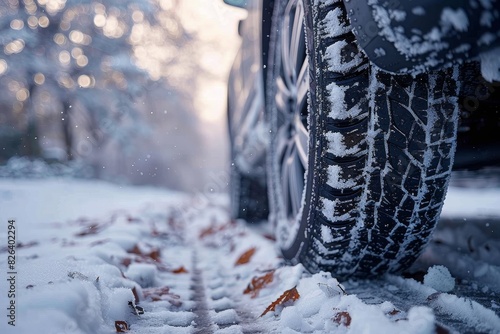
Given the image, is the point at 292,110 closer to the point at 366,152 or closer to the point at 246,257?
the point at 366,152

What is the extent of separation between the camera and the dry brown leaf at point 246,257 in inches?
74.6

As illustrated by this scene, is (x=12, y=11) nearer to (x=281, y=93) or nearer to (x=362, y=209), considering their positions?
(x=281, y=93)

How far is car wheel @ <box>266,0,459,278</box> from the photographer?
3.06 ft

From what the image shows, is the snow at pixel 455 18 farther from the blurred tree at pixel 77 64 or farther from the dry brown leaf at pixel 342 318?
the blurred tree at pixel 77 64

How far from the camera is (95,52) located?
12016 millimetres

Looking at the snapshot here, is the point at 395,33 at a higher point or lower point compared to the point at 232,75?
higher

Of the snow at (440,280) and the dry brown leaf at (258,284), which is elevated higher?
the snow at (440,280)

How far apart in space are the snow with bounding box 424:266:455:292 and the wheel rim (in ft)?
1.59

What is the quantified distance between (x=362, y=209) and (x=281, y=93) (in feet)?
2.34

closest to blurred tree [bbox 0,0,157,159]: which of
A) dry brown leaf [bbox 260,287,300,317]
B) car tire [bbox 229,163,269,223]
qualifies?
car tire [bbox 229,163,269,223]

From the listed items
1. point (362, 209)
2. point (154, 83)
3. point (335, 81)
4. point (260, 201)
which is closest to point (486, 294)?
point (362, 209)

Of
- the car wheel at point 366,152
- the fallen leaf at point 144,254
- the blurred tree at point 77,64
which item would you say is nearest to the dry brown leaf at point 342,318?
the car wheel at point 366,152

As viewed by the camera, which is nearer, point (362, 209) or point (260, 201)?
point (362, 209)

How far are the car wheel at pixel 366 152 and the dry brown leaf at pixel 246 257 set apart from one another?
0.77 meters
